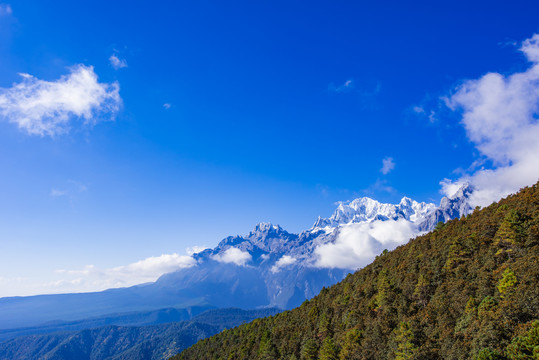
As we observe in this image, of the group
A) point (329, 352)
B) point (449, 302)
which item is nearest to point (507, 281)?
point (449, 302)

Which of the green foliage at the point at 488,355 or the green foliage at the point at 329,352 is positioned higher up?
the green foliage at the point at 488,355

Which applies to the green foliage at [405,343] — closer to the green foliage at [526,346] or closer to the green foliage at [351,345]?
the green foliage at [351,345]

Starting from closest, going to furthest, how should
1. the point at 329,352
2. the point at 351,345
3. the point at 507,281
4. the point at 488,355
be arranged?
1. the point at 488,355
2. the point at 507,281
3. the point at 351,345
4. the point at 329,352

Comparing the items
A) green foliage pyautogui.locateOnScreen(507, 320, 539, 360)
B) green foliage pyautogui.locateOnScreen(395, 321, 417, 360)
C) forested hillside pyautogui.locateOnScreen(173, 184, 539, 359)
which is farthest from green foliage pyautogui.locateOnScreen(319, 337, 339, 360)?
green foliage pyautogui.locateOnScreen(507, 320, 539, 360)

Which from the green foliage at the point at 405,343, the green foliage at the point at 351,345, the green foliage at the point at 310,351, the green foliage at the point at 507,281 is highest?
the green foliage at the point at 507,281

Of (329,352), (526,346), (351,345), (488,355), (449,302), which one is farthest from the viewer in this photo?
(329,352)

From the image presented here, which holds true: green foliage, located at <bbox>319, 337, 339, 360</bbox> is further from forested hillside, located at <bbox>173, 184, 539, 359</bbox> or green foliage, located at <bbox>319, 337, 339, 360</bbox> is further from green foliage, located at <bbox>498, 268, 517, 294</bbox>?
green foliage, located at <bbox>498, 268, 517, 294</bbox>

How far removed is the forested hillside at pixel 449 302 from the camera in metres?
42.3

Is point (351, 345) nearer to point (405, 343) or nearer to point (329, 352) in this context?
point (329, 352)

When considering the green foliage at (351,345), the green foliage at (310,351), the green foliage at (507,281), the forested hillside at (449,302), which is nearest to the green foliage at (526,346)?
the forested hillside at (449,302)

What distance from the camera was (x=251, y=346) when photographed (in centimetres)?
12925

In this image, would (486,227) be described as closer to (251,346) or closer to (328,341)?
(328,341)

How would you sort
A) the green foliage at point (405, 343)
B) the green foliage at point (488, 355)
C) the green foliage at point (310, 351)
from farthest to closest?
the green foliage at point (310, 351) < the green foliage at point (405, 343) < the green foliage at point (488, 355)

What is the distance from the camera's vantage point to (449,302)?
57.8m
